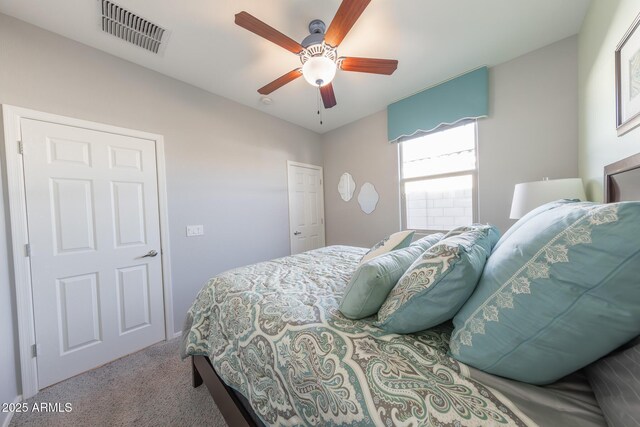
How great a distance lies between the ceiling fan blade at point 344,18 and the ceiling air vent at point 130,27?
1329 millimetres

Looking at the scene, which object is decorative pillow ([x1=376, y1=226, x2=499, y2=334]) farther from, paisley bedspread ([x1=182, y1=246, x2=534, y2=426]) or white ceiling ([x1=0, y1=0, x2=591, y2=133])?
white ceiling ([x1=0, y1=0, x2=591, y2=133])

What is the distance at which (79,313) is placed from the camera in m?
1.75

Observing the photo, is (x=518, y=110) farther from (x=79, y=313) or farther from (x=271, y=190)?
(x=79, y=313)

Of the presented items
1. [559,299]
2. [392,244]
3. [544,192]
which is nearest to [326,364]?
[559,299]

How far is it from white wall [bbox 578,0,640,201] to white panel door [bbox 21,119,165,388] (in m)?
3.36

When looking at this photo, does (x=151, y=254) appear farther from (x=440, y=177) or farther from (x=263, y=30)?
(x=440, y=177)

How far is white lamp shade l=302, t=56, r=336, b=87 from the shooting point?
1488 millimetres

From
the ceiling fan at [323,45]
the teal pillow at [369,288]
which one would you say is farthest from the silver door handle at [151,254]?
the teal pillow at [369,288]

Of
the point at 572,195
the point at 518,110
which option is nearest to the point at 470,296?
the point at 572,195

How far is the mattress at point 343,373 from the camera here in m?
0.51

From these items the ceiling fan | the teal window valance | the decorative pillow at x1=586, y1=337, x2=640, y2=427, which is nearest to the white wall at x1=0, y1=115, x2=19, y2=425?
the ceiling fan

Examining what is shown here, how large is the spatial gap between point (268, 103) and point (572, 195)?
2.96 metres

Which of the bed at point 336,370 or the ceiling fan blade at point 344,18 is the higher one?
the ceiling fan blade at point 344,18

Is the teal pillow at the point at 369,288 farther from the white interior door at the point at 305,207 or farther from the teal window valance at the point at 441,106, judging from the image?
the white interior door at the point at 305,207
